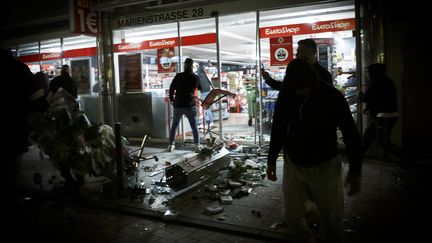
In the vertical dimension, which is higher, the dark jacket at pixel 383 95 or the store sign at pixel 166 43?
the store sign at pixel 166 43

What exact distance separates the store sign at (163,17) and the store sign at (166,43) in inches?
20.2

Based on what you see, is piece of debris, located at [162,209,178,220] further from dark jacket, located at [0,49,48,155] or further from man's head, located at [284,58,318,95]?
man's head, located at [284,58,318,95]

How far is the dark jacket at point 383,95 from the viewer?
6.14 m

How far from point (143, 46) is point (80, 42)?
11.8 feet

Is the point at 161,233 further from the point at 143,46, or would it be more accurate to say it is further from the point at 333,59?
the point at 143,46

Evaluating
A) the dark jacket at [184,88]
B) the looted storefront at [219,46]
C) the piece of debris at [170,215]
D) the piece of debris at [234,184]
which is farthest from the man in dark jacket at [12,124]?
the looted storefront at [219,46]

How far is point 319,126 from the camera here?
283cm

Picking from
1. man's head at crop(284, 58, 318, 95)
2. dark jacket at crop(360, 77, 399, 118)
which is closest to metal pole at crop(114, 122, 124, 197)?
man's head at crop(284, 58, 318, 95)

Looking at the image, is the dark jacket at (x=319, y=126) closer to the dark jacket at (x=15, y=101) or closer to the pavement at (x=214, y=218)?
the pavement at (x=214, y=218)

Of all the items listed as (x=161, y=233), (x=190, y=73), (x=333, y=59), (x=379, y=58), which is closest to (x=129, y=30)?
(x=190, y=73)

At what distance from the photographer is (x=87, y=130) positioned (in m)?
5.60

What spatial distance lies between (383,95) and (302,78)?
4006 millimetres

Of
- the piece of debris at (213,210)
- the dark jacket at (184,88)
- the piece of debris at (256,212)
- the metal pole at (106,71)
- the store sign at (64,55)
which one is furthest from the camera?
the store sign at (64,55)

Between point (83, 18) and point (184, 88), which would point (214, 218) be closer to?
point (184, 88)
